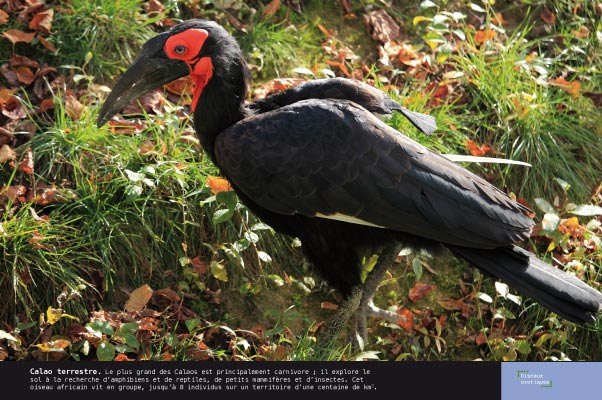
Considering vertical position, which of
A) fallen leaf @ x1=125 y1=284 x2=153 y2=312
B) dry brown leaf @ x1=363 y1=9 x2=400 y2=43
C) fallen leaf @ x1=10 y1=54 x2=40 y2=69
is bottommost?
fallen leaf @ x1=125 y1=284 x2=153 y2=312

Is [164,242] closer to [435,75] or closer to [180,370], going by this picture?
[180,370]

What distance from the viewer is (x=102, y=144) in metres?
4.59

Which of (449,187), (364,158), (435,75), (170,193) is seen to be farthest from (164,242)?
(435,75)

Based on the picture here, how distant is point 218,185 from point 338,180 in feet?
2.43

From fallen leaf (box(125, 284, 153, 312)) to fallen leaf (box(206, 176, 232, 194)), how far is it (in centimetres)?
55

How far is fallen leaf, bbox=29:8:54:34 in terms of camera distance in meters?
4.92

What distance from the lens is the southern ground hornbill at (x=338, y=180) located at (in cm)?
389

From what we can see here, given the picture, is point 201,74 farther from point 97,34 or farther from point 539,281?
point 539,281

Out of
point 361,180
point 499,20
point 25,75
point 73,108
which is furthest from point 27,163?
point 499,20

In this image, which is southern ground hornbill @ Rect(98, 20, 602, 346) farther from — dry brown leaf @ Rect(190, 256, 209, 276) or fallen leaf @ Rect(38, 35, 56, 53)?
fallen leaf @ Rect(38, 35, 56, 53)

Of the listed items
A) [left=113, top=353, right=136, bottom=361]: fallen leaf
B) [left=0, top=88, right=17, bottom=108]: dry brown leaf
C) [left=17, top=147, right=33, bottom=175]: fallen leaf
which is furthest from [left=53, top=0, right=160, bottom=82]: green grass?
[left=113, top=353, right=136, bottom=361]: fallen leaf

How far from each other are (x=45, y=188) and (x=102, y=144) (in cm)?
35

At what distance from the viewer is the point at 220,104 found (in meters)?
4.11

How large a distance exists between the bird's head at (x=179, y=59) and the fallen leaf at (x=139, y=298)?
0.80 metres
